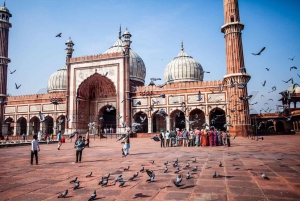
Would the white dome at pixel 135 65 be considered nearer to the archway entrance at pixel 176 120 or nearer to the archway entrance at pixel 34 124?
the archway entrance at pixel 176 120

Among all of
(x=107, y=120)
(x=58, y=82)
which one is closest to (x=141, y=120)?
(x=107, y=120)

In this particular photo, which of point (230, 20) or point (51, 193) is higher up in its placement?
point (230, 20)

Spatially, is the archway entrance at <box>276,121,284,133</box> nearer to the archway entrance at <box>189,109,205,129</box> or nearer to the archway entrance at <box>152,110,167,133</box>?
the archway entrance at <box>189,109,205,129</box>

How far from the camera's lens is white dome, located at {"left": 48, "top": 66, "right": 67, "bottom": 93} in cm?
3309


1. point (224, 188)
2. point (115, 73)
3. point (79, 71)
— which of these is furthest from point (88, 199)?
point (79, 71)

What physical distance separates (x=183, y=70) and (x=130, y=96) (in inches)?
336

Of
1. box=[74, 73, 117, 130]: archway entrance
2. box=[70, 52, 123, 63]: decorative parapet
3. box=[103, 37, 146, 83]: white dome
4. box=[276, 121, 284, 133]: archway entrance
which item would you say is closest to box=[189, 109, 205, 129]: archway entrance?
box=[74, 73, 117, 130]: archway entrance

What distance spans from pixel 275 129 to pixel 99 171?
2825 cm

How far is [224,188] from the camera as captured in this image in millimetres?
3756

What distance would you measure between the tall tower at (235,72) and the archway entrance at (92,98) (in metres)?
12.9

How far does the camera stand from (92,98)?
28.7 m

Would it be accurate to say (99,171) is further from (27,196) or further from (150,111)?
(150,111)

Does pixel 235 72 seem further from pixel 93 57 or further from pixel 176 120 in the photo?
pixel 93 57

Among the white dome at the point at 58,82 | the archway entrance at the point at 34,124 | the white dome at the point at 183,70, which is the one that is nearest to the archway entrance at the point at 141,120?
the white dome at the point at 183,70
